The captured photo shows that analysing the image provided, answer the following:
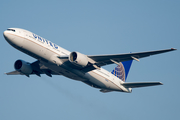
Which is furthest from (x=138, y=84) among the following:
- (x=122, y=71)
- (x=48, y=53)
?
(x=48, y=53)

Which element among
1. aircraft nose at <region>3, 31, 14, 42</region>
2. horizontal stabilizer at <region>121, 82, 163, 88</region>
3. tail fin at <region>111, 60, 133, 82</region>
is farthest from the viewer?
tail fin at <region>111, 60, 133, 82</region>

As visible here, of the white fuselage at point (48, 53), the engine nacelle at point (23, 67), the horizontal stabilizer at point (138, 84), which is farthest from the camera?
the engine nacelle at point (23, 67)

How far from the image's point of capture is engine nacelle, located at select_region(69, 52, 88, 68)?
32469mm

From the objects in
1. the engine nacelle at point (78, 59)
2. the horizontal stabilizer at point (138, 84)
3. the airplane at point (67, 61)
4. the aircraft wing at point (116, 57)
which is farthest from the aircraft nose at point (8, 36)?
the horizontal stabilizer at point (138, 84)

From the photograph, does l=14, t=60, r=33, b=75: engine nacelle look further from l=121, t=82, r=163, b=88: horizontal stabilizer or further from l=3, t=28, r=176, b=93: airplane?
l=121, t=82, r=163, b=88: horizontal stabilizer

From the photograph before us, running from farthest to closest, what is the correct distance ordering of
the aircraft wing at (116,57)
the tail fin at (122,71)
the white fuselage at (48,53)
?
the tail fin at (122,71) → the white fuselage at (48,53) → the aircraft wing at (116,57)

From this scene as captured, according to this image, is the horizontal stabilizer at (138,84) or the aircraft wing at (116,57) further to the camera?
the horizontal stabilizer at (138,84)

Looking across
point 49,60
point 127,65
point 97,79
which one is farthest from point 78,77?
point 127,65

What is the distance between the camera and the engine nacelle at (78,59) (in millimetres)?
32469

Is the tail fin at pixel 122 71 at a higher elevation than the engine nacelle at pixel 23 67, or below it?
higher

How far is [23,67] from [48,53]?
23.2 feet

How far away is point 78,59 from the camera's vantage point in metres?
32.4

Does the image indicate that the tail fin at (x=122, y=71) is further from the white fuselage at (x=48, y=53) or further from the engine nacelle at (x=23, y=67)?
the engine nacelle at (x=23, y=67)

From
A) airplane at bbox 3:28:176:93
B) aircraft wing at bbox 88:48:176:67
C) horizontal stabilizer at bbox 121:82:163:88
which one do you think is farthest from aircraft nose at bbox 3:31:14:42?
horizontal stabilizer at bbox 121:82:163:88
